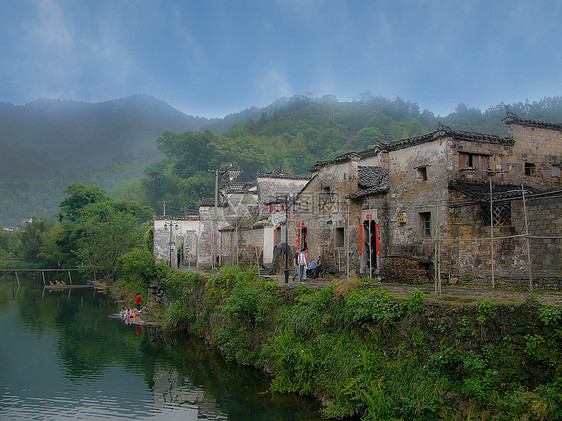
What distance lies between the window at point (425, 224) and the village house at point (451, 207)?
0.13ft

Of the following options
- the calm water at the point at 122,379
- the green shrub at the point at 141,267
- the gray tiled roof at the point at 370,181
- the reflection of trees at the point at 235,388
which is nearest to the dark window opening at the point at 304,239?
the gray tiled roof at the point at 370,181

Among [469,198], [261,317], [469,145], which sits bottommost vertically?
[261,317]

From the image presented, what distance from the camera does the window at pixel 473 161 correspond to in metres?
18.7

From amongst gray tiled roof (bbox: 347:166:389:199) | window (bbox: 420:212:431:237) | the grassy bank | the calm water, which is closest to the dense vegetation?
the calm water

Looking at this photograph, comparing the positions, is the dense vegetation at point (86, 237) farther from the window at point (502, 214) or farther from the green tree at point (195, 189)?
the window at point (502, 214)

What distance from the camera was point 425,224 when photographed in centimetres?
1941

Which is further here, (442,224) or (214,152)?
(214,152)

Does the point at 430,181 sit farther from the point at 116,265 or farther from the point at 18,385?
the point at 116,265

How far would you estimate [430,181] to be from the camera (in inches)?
746

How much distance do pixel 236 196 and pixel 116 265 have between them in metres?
14.9

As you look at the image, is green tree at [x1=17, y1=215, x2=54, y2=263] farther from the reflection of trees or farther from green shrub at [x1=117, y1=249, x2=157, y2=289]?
the reflection of trees

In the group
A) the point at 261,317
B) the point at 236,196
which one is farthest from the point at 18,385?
the point at 236,196

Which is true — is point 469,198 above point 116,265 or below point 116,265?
above

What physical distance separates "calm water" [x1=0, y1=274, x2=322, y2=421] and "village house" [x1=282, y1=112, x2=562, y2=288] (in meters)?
5.93
